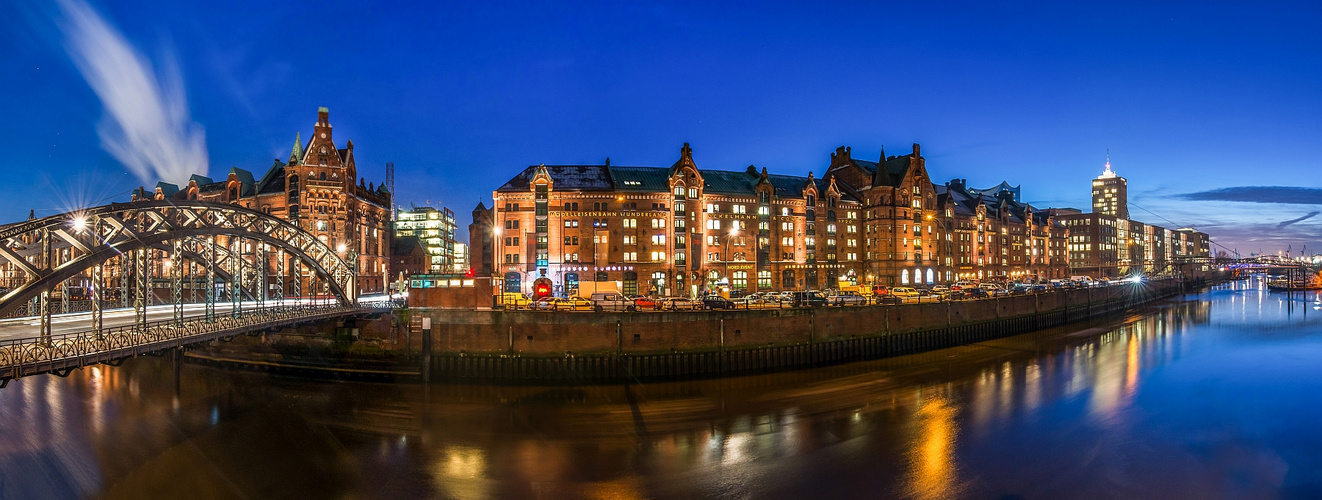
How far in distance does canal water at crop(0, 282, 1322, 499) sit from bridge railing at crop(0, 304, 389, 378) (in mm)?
5171

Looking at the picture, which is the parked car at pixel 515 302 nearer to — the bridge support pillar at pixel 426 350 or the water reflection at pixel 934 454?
the bridge support pillar at pixel 426 350

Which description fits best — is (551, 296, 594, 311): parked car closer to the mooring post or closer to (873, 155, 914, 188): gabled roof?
the mooring post

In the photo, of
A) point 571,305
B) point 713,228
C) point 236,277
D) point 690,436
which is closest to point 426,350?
point 571,305

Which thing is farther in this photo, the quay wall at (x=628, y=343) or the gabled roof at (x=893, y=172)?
the gabled roof at (x=893, y=172)

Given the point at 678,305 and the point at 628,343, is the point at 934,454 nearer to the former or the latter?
the point at 628,343

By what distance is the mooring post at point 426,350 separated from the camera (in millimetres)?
41281

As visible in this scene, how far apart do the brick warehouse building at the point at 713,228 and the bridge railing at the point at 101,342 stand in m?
34.6

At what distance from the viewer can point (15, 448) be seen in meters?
28.5

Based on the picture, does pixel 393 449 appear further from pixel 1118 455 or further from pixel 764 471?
pixel 1118 455

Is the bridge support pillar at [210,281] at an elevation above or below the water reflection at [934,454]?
above

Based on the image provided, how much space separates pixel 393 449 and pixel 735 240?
61.5 metres

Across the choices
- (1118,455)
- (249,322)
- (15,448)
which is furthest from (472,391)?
(1118,455)

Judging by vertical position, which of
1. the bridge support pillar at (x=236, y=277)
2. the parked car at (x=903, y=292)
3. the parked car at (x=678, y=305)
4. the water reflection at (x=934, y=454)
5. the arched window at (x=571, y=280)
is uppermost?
the bridge support pillar at (x=236, y=277)

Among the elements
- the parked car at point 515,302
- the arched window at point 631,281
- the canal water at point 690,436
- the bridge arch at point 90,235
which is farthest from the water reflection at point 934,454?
the arched window at point 631,281
